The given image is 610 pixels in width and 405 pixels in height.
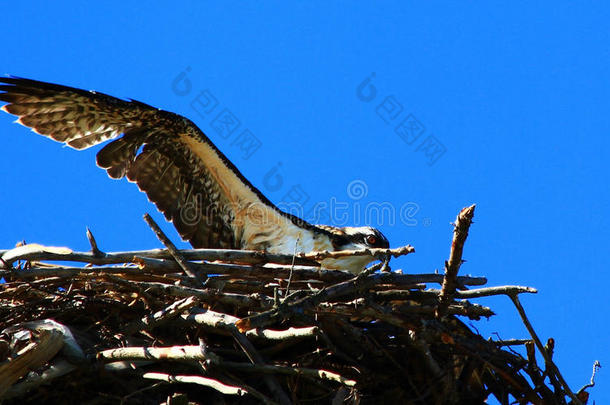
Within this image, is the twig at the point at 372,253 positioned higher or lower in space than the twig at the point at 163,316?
lower

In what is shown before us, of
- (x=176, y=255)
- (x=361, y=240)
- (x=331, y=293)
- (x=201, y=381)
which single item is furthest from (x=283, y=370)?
(x=361, y=240)

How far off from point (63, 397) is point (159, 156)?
282 cm

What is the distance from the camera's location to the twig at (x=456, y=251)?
136 inches

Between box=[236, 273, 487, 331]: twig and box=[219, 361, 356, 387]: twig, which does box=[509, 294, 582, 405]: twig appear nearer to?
box=[236, 273, 487, 331]: twig

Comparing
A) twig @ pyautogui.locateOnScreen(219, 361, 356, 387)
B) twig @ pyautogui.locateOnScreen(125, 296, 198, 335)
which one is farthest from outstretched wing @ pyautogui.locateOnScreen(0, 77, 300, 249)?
twig @ pyautogui.locateOnScreen(219, 361, 356, 387)

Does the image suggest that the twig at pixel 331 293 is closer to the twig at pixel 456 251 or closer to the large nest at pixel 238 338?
the large nest at pixel 238 338

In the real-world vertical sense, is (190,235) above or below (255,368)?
above

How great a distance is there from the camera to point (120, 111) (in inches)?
253

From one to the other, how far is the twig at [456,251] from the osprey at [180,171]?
215 cm

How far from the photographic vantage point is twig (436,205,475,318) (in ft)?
11.3

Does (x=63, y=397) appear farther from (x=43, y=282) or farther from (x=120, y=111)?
(x=120, y=111)

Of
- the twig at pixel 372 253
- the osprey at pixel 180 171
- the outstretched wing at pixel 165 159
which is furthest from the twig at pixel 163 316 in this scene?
the outstretched wing at pixel 165 159

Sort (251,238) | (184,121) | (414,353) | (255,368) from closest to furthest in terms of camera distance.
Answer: (255,368), (414,353), (184,121), (251,238)

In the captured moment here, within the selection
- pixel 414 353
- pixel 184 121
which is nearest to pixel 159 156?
pixel 184 121
